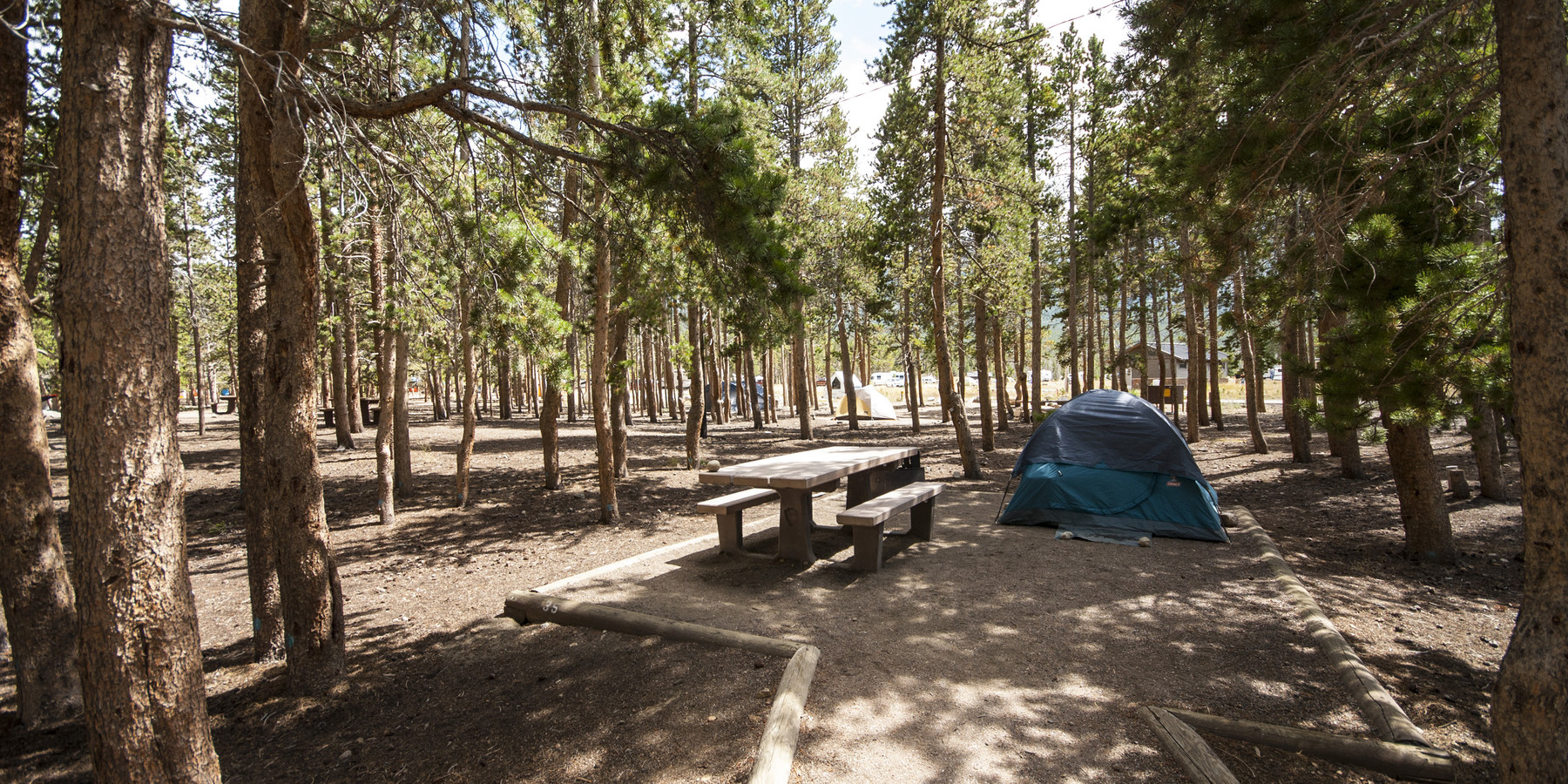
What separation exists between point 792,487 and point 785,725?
2.86 meters

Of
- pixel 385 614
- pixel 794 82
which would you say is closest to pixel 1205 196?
pixel 385 614

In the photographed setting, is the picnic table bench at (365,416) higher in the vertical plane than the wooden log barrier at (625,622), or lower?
higher

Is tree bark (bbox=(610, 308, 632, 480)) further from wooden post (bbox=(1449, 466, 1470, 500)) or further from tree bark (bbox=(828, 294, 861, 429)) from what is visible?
wooden post (bbox=(1449, 466, 1470, 500))

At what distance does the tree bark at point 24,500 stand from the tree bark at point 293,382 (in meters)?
1.03

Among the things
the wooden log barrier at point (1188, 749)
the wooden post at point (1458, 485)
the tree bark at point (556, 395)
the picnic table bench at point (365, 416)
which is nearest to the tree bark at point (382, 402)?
the tree bark at point (556, 395)

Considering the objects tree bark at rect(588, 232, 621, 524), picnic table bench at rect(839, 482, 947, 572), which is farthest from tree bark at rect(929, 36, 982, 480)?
tree bark at rect(588, 232, 621, 524)

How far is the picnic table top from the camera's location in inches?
233

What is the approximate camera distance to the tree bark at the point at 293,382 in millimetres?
3906

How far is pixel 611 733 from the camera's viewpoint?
138 inches

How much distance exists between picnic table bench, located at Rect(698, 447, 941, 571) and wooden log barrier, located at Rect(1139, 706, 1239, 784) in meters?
2.76

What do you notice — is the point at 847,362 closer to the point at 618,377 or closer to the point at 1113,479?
the point at 618,377

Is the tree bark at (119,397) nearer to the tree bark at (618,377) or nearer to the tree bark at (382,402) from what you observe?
the tree bark at (382,402)

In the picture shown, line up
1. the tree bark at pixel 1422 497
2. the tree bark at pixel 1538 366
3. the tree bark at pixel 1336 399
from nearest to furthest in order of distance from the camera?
the tree bark at pixel 1538 366, the tree bark at pixel 1336 399, the tree bark at pixel 1422 497

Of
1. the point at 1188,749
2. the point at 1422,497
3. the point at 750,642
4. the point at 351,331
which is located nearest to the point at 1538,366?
the point at 1188,749
